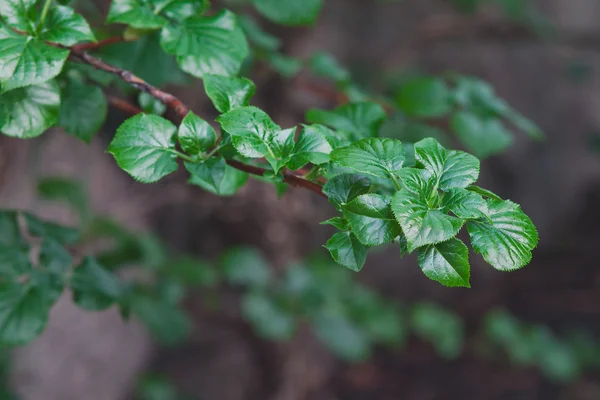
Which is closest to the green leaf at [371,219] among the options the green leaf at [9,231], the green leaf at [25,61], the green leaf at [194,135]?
the green leaf at [194,135]

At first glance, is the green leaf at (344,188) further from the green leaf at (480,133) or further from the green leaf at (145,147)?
the green leaf at (480,133)

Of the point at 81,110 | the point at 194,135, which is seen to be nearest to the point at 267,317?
the point at 81,110

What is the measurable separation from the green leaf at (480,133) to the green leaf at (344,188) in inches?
20.9

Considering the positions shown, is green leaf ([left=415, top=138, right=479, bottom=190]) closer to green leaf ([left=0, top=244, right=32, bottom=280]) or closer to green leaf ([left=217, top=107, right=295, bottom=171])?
green leaf ([left=217, top=107, right=295, bottom=171])

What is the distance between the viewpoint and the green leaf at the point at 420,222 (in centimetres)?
49

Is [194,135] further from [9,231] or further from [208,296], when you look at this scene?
[208,296]

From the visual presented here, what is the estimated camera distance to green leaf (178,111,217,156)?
595mm

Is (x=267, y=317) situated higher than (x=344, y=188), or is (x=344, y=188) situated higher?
(x=344, y=188)

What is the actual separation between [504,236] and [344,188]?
0.53ft

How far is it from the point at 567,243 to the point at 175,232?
2170 millimetres

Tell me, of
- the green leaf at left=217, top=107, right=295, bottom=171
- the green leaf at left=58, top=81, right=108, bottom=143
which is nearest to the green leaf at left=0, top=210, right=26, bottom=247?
the green leaf at left=58, top=81, right=108, bottom=143

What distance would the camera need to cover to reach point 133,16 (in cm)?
67

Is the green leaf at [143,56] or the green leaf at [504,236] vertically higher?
the green leaf at [504,236]

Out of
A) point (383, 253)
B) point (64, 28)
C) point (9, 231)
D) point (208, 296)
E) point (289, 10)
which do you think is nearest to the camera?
point (64, 28)
